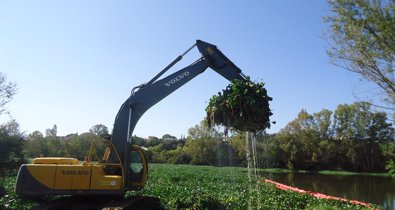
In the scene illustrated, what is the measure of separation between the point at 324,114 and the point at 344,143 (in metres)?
6.92

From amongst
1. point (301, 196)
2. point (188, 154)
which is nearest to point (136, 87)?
point (301, 196)

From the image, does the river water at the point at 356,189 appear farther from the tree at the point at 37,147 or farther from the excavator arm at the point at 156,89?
the tree at the point at 37,147

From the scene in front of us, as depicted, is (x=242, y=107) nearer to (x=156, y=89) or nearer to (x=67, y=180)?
(x=156, y=89)

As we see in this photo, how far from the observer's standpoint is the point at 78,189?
10.0m

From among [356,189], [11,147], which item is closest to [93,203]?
[11,147]

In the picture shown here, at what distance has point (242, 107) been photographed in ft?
34.7

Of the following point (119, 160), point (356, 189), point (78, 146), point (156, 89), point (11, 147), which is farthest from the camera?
point (78, 146)

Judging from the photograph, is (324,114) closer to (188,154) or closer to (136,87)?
(188,154)

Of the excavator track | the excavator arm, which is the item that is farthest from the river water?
the excavator track

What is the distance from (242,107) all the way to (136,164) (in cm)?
345

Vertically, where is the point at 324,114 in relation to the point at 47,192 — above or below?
above

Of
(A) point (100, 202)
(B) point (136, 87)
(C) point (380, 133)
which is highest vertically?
(C) point (380, 133)

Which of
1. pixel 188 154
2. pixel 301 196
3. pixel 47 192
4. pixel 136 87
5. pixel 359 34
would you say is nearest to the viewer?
pixel 47 192

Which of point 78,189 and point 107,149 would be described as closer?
point 78,189
